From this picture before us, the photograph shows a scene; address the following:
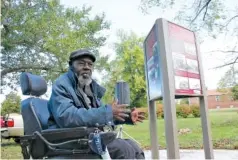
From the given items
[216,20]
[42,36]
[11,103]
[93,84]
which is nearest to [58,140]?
[93,84]

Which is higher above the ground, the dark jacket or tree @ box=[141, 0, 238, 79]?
tree @ box=[141, 0, 238, 79]

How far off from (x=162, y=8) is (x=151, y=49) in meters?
2.86

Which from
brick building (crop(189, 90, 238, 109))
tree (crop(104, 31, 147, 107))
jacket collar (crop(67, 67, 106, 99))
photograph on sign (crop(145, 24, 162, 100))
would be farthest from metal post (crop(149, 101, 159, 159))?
tree (crop(104, 31, 147, 107))

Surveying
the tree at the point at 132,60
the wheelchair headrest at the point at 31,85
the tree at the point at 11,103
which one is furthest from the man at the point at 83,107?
the tree at the point at 132,60

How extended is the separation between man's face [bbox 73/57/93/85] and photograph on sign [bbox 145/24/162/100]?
0.77 meters

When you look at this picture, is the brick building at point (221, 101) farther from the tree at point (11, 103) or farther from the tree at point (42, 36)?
the tree at point (11, 103)

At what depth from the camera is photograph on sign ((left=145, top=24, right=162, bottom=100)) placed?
221 centimetres

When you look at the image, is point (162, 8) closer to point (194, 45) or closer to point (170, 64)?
point (194, 45)

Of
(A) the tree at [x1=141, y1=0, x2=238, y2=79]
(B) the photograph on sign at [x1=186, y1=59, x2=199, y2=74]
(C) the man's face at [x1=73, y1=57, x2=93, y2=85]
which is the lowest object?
(C) the man's face at [x1=73, y1=57, x2=93, y2=85]

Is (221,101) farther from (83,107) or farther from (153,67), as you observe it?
(83,107)

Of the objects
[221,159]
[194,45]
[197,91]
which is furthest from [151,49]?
[221,159]

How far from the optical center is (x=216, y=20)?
509 centimetres

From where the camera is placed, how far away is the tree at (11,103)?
6.76 m

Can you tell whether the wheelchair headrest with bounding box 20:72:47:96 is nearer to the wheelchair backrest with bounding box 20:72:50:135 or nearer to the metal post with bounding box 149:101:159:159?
the wheelchair backrest with bounding box 20:72:50:135
